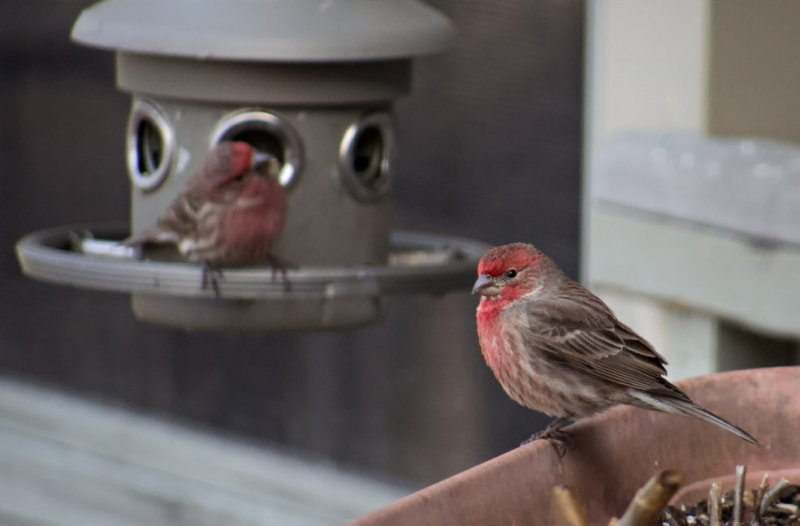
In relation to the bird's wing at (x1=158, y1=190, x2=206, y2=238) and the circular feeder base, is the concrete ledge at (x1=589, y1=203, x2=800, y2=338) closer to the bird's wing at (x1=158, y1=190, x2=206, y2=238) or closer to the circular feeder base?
the circular feeder base

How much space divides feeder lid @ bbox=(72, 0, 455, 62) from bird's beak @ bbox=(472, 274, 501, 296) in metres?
0.59

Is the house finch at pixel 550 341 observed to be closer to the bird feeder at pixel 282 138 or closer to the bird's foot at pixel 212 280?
the bird feeder at pixel 282 138

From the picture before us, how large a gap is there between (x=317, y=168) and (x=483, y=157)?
3.50 feet

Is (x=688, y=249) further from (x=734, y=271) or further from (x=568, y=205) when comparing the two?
(x=568, y=205)

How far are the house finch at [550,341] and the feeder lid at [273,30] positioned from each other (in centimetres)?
59

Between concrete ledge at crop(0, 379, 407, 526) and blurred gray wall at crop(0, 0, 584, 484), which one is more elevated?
blurred gray wall at crop(0, 0, 584, 484)

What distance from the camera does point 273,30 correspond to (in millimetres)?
2801

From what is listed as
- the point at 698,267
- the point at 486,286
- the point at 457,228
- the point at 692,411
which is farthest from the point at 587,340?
the point at 457,228

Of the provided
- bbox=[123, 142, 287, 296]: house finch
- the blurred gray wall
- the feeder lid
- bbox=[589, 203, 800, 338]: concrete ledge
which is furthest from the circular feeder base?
the blurred gray wall

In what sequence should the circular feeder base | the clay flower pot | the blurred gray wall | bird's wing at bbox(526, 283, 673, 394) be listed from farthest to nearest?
the blurred gray wall → the circular feeder base → bird's wing at bbox(526, 283, 673, 394) → the clay flower pot

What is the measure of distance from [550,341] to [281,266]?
88cm

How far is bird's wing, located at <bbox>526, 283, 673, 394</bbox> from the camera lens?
7.91 ft

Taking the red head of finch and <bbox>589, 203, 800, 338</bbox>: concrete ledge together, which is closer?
the red head of finch

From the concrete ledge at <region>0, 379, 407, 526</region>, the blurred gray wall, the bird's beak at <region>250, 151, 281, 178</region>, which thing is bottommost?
the concrete ledge at <region>0, 379, 407, 526</region>
